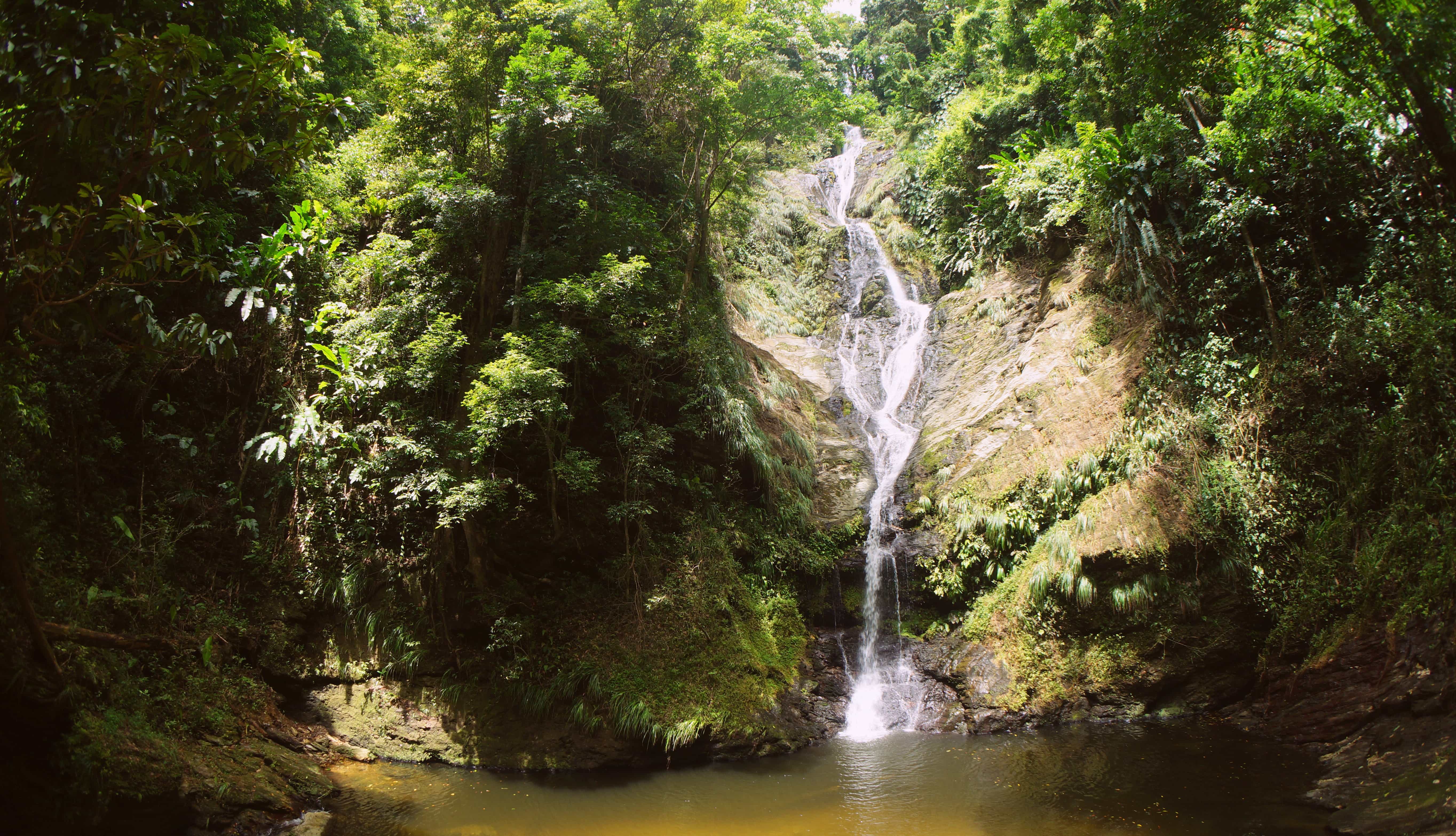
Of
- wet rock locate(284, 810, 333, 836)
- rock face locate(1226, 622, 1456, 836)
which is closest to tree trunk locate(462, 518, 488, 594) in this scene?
wet rock locate(284, 810, 333, 836)

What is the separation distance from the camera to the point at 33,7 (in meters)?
3.78

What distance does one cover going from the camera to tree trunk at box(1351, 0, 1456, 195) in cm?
555

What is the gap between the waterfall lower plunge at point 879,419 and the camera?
31.0 ft

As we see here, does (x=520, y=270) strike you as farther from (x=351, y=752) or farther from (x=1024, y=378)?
(x=1024, y=378)

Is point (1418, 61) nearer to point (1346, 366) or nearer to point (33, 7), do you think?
point (1346, 366)

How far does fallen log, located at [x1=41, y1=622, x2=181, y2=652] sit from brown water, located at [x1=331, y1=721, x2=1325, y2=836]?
7.94 feet

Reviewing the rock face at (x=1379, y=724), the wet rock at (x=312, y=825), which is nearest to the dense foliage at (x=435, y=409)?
the wet rock at (x=312, y=825)

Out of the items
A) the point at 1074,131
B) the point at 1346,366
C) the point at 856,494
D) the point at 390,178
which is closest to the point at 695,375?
the point at 856,494

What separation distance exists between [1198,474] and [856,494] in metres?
5.06

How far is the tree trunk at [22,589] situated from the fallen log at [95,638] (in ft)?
0.19

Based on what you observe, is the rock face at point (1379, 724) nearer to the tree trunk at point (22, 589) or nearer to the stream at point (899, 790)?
the stream at point (899, 790)

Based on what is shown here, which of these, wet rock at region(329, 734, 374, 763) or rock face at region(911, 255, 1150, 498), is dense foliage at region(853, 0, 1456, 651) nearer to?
rock face at region(911, 255, 1150, 498)

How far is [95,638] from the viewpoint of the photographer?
5.11 meters

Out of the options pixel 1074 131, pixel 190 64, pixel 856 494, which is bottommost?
pixel 856 494
